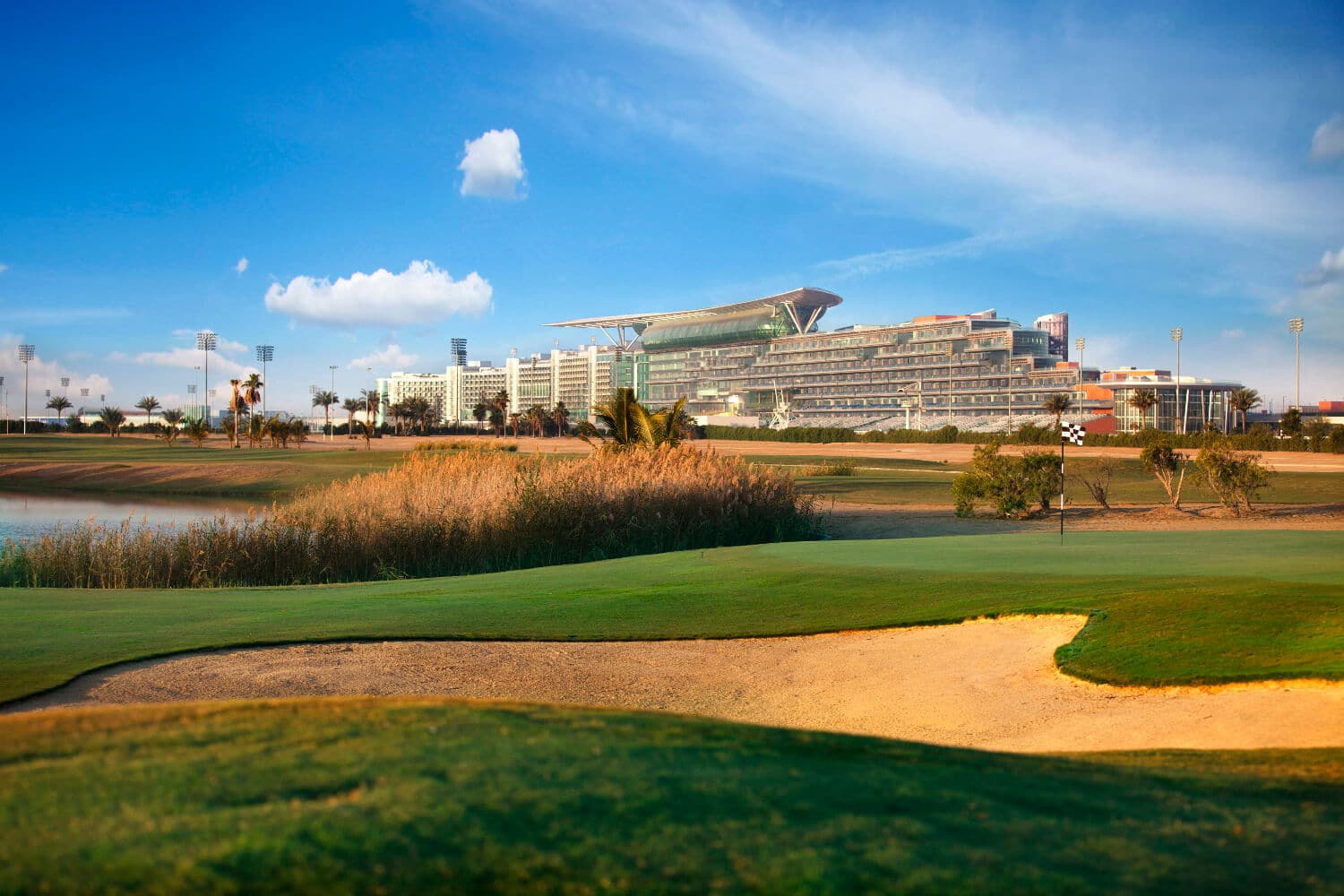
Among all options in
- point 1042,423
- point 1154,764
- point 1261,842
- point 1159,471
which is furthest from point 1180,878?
point 1042,423

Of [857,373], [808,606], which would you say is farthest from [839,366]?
[808,606]

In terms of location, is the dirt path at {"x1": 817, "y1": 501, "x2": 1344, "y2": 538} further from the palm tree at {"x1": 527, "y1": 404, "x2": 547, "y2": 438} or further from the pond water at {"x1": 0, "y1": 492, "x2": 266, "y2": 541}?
the palm tree at {"x1": 527, "y1": 404, "x2": 547, "y2": 438}

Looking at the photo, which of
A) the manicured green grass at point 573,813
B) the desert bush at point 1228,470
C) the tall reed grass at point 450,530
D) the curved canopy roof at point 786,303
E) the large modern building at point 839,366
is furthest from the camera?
the curved canopy roof at point 786,303

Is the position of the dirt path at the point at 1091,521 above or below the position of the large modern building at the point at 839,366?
below

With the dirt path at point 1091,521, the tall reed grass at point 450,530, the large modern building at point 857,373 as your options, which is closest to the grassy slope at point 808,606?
the tall reed grass at point 450,530

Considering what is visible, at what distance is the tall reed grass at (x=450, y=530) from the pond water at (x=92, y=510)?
9726 mm

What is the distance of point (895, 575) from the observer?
1238cm

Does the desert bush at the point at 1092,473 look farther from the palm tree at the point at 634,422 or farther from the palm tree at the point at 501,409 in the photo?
the palm tree at the point at 501,409

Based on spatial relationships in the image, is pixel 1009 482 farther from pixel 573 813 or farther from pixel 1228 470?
pixel 573 813

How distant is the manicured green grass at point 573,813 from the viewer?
2576 mm

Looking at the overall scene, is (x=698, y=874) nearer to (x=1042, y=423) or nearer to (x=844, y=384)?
(x=1042, y=423)

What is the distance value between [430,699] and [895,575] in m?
8.86

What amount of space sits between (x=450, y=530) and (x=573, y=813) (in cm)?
1654

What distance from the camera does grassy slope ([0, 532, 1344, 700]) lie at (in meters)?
7.96
